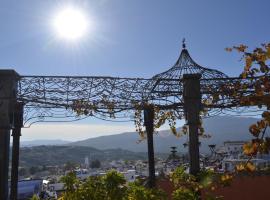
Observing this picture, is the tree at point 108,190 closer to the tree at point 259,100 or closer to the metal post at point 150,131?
the tree at point 259,100

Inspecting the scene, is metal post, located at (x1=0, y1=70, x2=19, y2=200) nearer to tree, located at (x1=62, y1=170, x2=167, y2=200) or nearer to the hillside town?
the hillside town

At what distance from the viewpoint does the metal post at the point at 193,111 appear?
7.90 meters

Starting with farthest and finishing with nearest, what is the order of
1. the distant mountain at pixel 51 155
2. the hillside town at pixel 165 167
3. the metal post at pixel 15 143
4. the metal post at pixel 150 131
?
the distant mountain at pixel 51 155, the metal post at pixel 150 131, the metal post at pixel 15 143, the hillside town at pixel 165 167

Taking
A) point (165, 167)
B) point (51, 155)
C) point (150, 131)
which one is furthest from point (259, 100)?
point (51, 155)

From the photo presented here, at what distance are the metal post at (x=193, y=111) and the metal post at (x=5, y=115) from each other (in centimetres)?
347

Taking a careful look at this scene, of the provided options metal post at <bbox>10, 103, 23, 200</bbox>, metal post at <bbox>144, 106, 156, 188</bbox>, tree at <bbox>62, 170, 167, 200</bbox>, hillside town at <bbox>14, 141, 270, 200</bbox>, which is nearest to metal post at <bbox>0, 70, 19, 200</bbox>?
hillside town at <bbox>14, 141, 270, 200</bbox>

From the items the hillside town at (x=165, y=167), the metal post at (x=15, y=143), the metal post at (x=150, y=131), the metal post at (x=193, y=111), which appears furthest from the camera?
the metal post at (x=150, y=131)

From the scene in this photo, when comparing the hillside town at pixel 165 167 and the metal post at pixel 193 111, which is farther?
the metal post at pixel 193 111

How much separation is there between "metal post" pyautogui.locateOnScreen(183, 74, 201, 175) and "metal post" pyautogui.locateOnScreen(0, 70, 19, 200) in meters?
3.47

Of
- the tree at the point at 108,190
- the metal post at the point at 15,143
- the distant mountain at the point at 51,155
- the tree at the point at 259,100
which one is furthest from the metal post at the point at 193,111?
the distant mountain at the point at 51,155

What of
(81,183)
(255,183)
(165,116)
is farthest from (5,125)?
(255,183)

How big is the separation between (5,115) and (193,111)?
12.1 ft

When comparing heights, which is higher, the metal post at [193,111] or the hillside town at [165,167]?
the metal post at [193,111]

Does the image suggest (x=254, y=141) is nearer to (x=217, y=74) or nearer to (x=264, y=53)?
(x=264, y=53)
